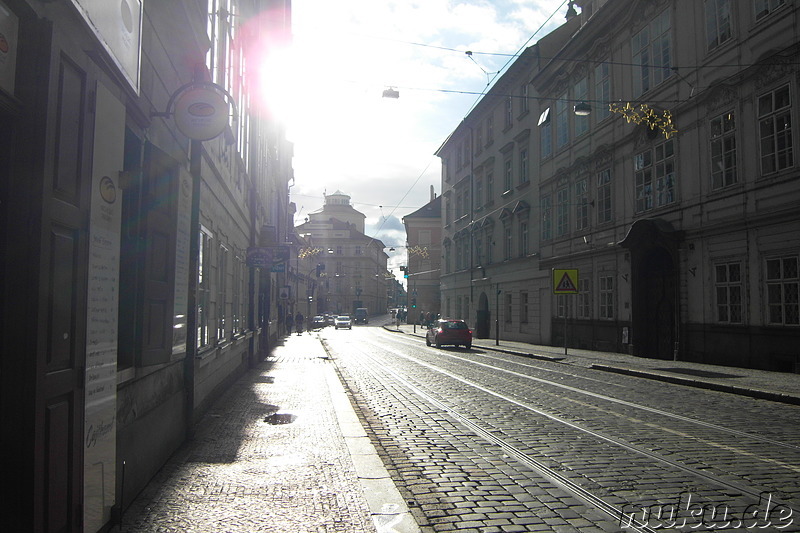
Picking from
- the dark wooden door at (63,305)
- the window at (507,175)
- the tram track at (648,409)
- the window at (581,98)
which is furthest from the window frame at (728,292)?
the window at (507,175)

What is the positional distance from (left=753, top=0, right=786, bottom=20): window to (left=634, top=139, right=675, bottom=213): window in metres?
5.03

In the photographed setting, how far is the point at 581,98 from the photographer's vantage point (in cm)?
2875

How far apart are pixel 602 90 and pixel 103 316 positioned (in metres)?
25.7

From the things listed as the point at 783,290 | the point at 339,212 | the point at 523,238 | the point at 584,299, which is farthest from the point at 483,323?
the point at 339,212

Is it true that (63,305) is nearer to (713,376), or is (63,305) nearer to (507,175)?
(713,376)

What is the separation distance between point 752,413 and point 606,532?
6911 mm

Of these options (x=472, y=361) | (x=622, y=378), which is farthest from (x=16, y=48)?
(x=472, y=361)

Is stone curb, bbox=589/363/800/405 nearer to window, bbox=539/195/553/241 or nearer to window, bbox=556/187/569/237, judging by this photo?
window, bbox=556/187/569/237

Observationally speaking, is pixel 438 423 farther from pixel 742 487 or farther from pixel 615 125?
pixel 615 125

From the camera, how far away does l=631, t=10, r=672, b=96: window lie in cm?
2183

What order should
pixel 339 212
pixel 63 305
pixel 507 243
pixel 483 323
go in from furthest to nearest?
pixel 339 212 → pixel 483 323 → pixel 507 243 → pixel 63 305

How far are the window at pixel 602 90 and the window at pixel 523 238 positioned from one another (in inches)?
377

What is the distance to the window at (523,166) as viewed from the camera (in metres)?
36.2

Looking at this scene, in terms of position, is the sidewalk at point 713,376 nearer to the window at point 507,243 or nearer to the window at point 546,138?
the window at point 546,138
